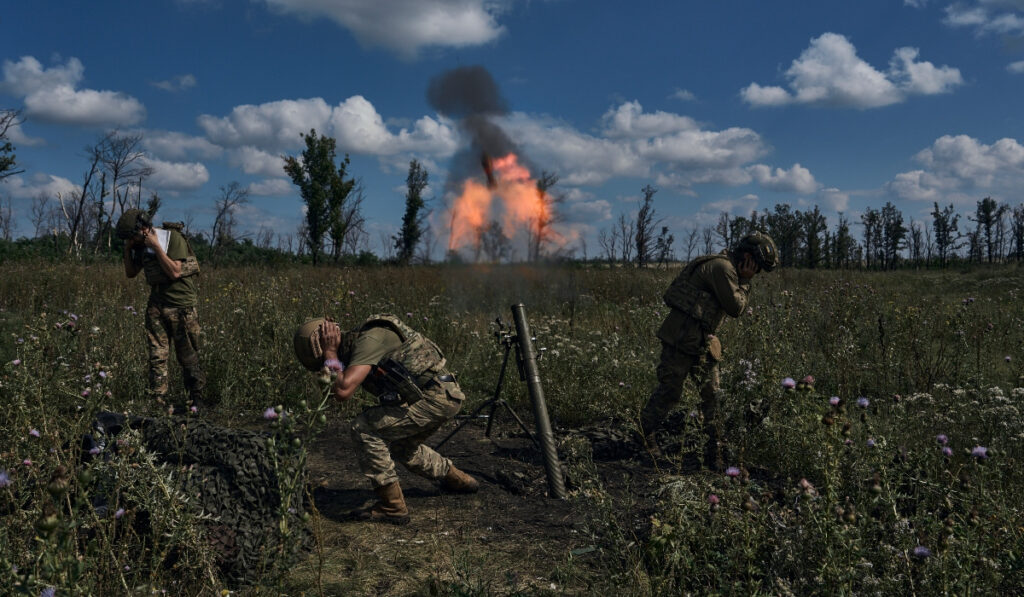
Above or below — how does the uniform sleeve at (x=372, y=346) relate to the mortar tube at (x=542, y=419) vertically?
above

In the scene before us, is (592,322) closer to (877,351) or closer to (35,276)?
(877,351)

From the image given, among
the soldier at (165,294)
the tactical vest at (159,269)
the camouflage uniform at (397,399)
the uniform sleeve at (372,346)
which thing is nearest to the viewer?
A: the uniform sleeve at (372,346)

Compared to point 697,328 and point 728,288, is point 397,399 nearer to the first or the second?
point 697,328

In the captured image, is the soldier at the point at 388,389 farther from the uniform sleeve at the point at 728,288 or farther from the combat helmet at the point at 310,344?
the uniform sleeve at the point at 728,288

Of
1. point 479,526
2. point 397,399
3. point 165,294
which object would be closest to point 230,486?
point 397,399

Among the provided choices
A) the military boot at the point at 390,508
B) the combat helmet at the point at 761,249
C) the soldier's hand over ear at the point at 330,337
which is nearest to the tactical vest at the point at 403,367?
the soldier's hand over ear at the point at 330,337

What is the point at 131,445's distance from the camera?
2787mm

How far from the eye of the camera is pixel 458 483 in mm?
4383

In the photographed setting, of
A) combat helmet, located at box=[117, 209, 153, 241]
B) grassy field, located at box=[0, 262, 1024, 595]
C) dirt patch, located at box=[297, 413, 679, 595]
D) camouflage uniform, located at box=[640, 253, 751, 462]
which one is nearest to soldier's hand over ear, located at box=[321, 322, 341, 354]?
grassy field, located at box=[0, 262, 1024, 595]

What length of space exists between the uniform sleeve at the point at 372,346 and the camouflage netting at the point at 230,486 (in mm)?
728

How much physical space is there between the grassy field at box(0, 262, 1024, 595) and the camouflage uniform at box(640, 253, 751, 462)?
0.24 metres

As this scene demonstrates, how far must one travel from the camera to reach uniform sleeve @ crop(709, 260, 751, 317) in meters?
4.99

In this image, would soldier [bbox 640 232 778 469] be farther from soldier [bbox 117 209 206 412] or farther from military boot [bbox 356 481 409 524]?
soldier [bbox 117 209 206 412]

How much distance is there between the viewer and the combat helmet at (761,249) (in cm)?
499
